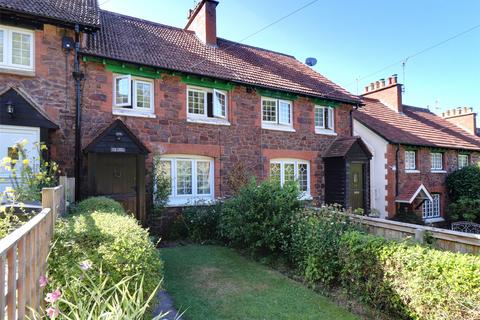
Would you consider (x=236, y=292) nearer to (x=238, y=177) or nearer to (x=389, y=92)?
(x=238, y=177)

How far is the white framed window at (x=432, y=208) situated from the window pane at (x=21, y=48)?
20072mm

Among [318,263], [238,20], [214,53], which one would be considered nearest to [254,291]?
[318,263]

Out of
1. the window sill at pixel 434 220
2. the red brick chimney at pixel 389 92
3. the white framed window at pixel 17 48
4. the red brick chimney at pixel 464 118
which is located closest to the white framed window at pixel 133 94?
the white framed window at pixel 17 48

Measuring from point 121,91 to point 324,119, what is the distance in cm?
939

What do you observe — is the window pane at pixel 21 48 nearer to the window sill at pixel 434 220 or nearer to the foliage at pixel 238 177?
the foliage at pixel 238 177

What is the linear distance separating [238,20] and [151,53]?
11.2 ft

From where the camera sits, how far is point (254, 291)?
5.78 m

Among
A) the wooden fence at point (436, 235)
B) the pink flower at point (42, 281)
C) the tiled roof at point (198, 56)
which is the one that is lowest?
the wooden fence at point (436, 235)

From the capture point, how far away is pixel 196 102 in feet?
37.7

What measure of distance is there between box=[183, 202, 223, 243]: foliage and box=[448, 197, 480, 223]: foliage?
15618 mm

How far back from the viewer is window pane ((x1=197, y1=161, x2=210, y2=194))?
11.5 metres

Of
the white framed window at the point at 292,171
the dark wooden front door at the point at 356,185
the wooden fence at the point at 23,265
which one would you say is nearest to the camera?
the wooden fence at the point at 23,265

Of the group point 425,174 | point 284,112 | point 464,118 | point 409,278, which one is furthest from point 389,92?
point 409,278

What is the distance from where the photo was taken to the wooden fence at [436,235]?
5126mm
